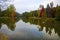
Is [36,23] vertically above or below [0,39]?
above

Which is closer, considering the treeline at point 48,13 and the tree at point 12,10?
the tree at point 12,10

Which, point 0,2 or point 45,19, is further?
point 45,19

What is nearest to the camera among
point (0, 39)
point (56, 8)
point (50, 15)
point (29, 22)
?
point (0, 39)

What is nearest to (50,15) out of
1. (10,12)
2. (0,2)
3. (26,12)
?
(26,12)

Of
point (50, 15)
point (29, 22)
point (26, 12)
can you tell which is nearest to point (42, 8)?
point (50, 15)

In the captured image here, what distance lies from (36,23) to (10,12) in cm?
156

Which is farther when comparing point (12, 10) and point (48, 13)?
point (48, 13)

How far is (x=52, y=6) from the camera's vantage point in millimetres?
5707

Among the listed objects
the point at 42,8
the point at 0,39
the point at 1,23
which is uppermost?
the point at 42,8

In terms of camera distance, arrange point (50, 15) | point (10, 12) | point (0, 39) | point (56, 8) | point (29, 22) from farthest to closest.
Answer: point (29, 22) < point (56, 8) < point (50, 15) < point (10, 12) < point (0, 39)

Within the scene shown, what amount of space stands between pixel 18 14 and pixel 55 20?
148cm

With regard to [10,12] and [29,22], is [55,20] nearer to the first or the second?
[29,22]

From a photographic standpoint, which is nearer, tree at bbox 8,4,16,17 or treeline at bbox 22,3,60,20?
tree at bbox 8,4,16,17

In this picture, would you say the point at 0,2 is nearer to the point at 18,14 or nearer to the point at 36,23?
the point at 18,14
